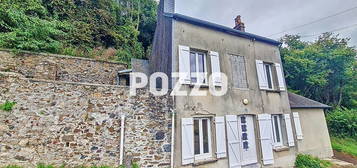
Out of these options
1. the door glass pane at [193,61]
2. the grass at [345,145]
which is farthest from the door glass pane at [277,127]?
the grass at [345,145]

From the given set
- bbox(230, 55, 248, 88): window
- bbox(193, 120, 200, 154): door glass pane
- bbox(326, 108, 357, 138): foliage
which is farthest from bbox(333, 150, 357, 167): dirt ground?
bbox(193, 120, 200, 154): door glass pane

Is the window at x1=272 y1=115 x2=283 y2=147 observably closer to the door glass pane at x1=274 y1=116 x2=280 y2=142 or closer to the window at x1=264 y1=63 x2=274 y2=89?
the door glass pane at x1=274 y1=116 x2=280 y2=142

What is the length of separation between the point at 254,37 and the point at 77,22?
10664 millimetres

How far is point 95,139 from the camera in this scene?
4.28 m

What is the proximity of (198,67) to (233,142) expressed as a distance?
3012 mm

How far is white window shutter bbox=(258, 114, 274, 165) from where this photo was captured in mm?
6290

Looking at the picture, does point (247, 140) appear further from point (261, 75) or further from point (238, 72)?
point (261, 75)

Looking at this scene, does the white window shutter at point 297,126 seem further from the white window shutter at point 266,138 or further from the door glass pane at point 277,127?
the white window shutter at point 266,138

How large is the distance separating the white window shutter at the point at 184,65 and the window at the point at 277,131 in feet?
15.4

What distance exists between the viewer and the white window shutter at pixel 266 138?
6.29 metres

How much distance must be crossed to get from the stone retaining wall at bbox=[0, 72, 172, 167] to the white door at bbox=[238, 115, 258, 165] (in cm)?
297

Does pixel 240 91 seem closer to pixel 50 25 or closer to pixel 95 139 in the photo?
pixel 95 139

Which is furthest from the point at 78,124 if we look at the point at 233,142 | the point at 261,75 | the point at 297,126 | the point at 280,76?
the point at 297,126

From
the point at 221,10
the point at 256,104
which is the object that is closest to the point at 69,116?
the point at 256,104
